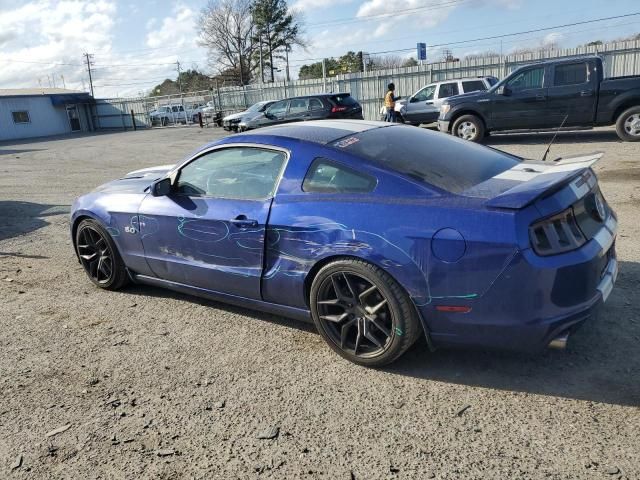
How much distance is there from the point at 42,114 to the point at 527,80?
4128 cm

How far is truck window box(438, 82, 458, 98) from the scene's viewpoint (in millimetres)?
17609

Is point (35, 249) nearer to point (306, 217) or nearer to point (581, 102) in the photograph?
point (306, 217)

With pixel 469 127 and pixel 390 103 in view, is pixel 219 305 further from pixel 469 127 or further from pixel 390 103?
pixel 390 103

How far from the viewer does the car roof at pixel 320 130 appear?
3636 millimetres

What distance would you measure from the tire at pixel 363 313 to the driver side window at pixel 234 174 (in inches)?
31.2

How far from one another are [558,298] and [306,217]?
5.04 feet

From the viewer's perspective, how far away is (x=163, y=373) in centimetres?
347

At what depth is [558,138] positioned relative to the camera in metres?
14.6

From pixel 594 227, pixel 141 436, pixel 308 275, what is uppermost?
pixel 594 227

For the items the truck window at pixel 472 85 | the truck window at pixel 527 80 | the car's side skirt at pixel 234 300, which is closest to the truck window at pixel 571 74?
the truck window at pixel 527 80

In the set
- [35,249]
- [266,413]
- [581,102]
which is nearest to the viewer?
[266,413]

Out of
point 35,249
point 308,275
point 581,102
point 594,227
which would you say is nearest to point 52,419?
point 308,275

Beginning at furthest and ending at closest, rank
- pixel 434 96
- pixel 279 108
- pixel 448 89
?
pixel 279 108 → pixel 434 96 → pixel 448 89

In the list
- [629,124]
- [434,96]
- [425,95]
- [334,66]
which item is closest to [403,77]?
[425,95]
